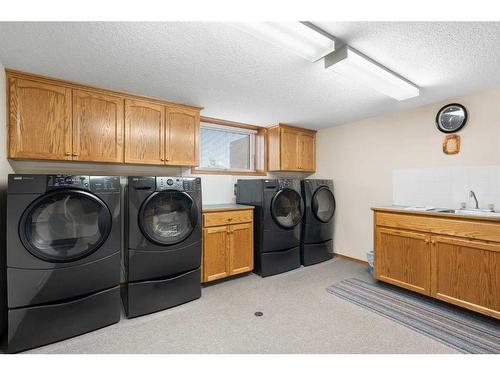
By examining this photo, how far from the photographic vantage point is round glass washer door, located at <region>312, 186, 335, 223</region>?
11.7 feet

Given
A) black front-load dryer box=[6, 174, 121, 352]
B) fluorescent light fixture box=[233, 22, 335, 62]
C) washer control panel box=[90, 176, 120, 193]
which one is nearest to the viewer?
fluorescent light fixture box=[233, 22, 335, 62]

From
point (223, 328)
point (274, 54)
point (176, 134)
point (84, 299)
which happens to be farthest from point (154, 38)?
point (223, 328)

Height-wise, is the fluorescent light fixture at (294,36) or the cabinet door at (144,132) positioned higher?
the fluorescent light fixture at (294,36)

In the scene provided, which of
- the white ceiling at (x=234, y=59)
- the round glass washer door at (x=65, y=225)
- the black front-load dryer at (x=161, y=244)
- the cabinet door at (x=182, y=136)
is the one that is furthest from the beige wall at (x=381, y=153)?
the round glass washer door at (x=65, y=225)

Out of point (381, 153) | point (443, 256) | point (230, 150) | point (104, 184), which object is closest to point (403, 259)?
point (443, 256)

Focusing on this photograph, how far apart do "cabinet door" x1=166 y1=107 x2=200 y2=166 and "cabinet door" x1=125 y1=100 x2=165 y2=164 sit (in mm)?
79

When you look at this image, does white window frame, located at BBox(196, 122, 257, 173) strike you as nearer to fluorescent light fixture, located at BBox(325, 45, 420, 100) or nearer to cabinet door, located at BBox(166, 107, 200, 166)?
cabinet door, located at BBox(166, 107, 200, 166)

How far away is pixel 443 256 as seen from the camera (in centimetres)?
222

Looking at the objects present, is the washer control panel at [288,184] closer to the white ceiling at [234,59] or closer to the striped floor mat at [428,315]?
the white ceiling at [234,59]

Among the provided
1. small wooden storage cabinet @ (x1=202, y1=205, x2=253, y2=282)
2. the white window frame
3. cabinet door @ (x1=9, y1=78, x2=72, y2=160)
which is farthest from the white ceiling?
small wooden storage cabinet @ (x1=202, y1=205, x2=253, y2=282)

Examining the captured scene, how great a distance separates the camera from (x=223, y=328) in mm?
1932

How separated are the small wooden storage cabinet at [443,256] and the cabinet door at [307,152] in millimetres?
1541

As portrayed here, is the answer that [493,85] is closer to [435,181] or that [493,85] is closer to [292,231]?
[435,181]

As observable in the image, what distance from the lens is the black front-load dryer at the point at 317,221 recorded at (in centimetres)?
348
